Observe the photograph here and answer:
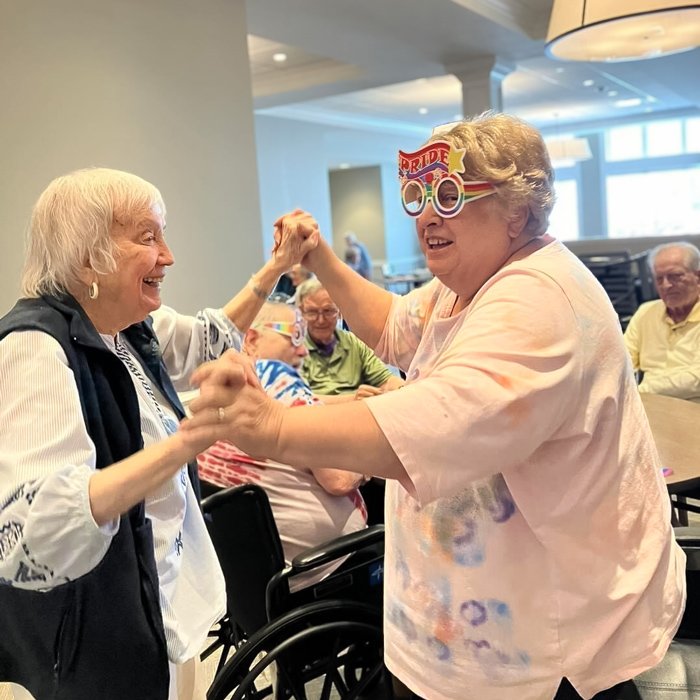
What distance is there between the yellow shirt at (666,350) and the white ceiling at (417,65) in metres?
2.59

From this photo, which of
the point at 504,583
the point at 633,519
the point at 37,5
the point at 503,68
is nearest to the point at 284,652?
the point at 504,583

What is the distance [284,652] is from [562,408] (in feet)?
3.39

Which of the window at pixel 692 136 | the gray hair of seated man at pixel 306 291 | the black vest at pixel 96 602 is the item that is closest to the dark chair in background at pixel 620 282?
the gray hair of seated man at pixel 306 291

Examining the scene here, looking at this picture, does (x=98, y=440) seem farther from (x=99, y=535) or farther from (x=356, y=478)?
(x=356, y=478)

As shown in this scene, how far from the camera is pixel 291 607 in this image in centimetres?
171

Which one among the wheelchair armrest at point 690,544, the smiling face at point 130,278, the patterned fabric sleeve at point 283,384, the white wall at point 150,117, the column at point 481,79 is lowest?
the wheelchair armrest at point 690,544

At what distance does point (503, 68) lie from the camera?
20.3 ft

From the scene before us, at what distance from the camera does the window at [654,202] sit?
13617 mm

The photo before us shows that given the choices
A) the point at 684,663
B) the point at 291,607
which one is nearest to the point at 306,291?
the point at 291,607

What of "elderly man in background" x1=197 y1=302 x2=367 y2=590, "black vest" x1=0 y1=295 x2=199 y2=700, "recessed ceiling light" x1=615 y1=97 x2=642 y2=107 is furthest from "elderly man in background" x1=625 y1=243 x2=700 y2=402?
"recessed ceiling light" x1=615 y1=97 x2=642 y2=107

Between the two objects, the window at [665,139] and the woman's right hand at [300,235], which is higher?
the window at [665,139]

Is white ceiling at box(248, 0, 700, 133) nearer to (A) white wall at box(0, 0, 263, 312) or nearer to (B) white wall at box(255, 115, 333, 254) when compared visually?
(B) white wall at box(255, 115, 333, 254)

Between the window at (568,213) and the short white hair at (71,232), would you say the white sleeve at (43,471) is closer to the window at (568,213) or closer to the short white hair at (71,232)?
the short white hair at (71,232)

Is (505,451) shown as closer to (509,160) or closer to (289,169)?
(509,160)
